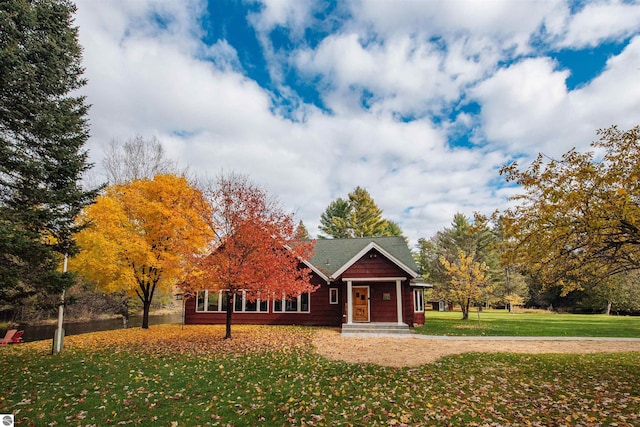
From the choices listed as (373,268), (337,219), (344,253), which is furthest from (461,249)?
(373,268)

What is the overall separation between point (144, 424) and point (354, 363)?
587 centimetres

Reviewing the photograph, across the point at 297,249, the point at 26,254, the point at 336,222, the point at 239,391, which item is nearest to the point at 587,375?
the point at 239,391

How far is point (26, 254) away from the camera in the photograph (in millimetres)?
8531

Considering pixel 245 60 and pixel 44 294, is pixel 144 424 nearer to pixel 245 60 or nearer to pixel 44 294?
pixel 44 294

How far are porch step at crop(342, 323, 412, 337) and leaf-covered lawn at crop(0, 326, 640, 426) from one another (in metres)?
6.03

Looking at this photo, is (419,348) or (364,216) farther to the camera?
(364,216)

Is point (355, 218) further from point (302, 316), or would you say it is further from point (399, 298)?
point (399, 298)

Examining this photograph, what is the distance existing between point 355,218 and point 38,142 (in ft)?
136

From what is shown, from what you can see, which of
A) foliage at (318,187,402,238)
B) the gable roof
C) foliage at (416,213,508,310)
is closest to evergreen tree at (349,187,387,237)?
foliage at (318,187,402,238)

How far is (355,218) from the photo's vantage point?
48.9 meters

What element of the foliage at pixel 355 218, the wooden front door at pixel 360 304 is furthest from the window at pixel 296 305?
the foliage at pixel 355 218

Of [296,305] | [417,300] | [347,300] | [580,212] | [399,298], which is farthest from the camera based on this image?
[417,300]

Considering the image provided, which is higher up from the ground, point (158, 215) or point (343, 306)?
point (158, 215)

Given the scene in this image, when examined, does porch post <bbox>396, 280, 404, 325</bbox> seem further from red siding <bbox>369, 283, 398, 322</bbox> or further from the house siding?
red siding <bbox>369, 283, 398, 322</bbox>
